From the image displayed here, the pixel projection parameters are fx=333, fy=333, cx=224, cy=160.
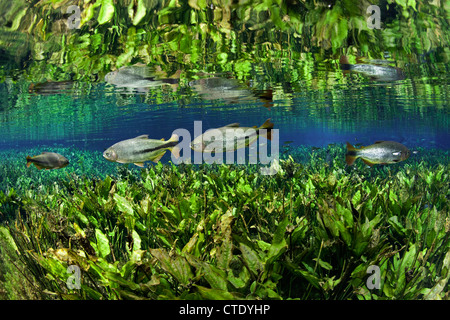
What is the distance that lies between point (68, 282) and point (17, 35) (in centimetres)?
608

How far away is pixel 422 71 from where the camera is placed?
12539 millimetres

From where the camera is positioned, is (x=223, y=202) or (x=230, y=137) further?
(x=230, y=137)

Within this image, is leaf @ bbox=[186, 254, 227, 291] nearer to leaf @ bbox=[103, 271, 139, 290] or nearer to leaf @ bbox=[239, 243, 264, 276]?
leaf @ bbox=[239, 243, 264, 276]

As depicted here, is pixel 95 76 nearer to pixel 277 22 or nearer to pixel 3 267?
pixel 277 22

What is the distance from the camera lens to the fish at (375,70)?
36.4ft

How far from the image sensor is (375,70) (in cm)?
1198

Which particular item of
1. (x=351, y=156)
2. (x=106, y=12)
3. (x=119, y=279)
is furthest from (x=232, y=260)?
(x=351, y=156)

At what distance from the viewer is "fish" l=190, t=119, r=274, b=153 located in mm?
6758

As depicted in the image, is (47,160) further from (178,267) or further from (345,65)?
(345,65)

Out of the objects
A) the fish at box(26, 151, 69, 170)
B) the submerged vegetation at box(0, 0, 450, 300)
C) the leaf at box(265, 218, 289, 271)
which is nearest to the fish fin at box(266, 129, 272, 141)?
the submerged vegetation at box(0, 0, 450, 300)

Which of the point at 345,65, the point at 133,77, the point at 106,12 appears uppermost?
the point at 106,12

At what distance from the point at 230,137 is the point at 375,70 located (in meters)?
7.85

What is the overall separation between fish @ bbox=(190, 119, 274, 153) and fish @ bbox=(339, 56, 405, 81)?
189 inches
